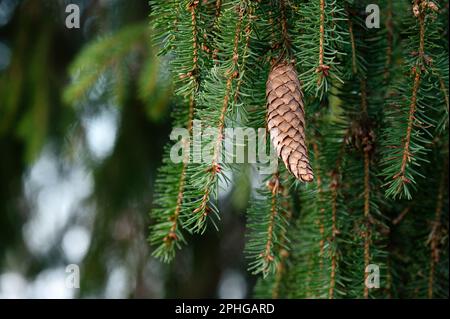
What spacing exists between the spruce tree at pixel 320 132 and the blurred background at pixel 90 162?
544mm

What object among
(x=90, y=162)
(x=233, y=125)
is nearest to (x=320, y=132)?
(x=233, y=125)

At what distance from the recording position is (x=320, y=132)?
1128mm

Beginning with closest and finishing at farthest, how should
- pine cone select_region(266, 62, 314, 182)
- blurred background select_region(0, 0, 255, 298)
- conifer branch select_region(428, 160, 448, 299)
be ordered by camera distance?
pine cone select_region(266, 62, 314, 182) < conifer branch select_region(428, 160, 448, 299) < blurred background select_region(0, 0, 255, 298)

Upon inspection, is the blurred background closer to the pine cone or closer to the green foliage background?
the green foliage background

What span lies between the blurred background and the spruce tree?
0.54 m

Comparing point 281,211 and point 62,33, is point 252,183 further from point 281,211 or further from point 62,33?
point 62,33

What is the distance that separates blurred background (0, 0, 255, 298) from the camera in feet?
5.77

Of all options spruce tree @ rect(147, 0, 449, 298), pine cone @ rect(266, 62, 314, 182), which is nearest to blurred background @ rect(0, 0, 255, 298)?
spruce tree @ rect(147, 0, 449, 298)

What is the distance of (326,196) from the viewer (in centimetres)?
111

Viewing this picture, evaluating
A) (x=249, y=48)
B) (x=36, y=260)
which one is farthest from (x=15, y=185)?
(x=249, y=48)

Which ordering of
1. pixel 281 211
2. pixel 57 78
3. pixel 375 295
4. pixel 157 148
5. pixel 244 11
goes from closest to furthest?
pixel 244 11 < pixel 281 211 < pixel 375 295 < pixel 157 148 < pixel 57 78

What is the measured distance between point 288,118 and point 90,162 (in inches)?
47.3

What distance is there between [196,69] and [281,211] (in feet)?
1.02

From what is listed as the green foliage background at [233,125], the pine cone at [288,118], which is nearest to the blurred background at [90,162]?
the green foliage background at [233,125]
